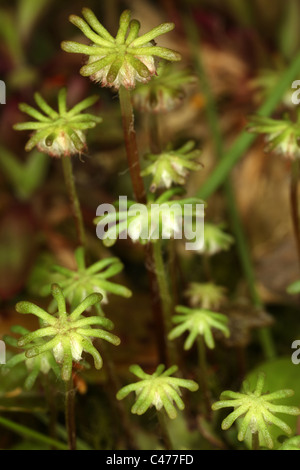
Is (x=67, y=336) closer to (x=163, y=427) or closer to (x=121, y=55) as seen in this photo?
(x=163, y=427)

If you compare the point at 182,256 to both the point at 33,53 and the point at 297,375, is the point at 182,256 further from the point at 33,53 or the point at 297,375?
the point at 33,53

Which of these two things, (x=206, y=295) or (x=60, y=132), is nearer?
(x=60, y=132)

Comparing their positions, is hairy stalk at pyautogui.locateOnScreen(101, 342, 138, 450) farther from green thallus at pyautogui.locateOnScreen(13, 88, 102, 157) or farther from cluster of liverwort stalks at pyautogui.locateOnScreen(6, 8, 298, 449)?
green thallus at pyautogui.locateOnScreen(13, 88, 102, 157)

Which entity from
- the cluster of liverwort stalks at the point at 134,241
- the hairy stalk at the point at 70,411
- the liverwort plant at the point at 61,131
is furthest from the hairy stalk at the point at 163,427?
the liverwort plant at the point at 61,131

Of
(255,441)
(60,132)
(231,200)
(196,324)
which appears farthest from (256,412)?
(231,200)

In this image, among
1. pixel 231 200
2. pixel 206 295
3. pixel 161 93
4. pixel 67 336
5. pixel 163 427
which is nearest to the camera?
pixel 67 336

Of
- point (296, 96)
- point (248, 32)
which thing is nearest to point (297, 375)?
point (296, 96)

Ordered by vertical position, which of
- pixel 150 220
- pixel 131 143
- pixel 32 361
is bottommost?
pixel 32 361

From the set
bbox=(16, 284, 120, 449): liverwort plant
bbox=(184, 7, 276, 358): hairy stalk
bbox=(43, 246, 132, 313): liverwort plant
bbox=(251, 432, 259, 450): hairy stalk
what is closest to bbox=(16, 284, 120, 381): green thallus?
bbox=(16, 284, 120, 449): liverwort plant
